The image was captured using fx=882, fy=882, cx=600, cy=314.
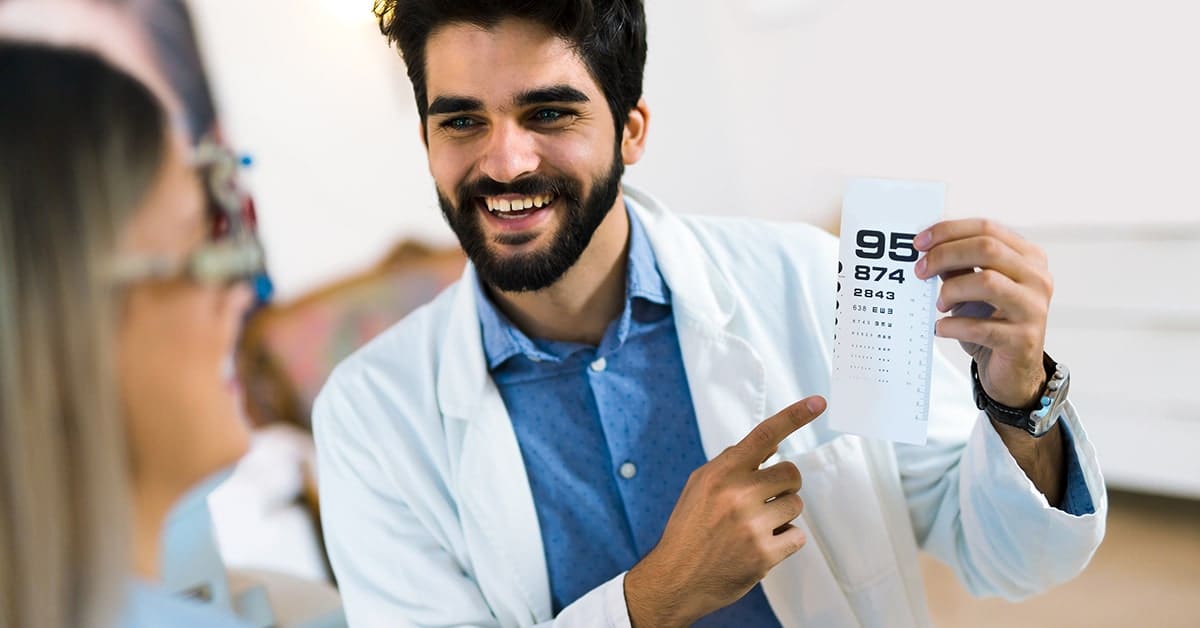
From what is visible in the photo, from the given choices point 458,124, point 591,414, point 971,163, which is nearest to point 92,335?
point 458,124

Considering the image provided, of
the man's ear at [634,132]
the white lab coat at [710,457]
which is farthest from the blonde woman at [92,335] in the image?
the man's ear at [634,132]

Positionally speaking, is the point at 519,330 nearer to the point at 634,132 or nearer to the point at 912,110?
the point at 634,132

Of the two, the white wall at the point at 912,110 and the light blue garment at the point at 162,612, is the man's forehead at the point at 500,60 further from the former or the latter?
the light blue garment at the point at 162,612

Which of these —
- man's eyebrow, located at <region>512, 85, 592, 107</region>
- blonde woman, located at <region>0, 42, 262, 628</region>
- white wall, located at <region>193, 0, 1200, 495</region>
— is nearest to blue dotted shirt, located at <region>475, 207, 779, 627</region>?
man's eyebrow, located at <region>512, 85, 592, 107</region>

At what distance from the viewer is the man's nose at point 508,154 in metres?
1.01

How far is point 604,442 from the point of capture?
111cm

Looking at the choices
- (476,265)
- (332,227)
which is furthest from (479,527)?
(332,227)

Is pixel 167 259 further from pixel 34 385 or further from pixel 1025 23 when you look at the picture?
pixel 1025 23

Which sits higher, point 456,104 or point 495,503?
point 456,104

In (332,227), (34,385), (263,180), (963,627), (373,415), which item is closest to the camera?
(34,385)

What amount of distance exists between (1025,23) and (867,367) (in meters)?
1.46

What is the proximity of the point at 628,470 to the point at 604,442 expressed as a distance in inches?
2.0

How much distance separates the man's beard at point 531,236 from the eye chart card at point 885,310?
0.34 metres

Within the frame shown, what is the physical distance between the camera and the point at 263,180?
4.42 ft
